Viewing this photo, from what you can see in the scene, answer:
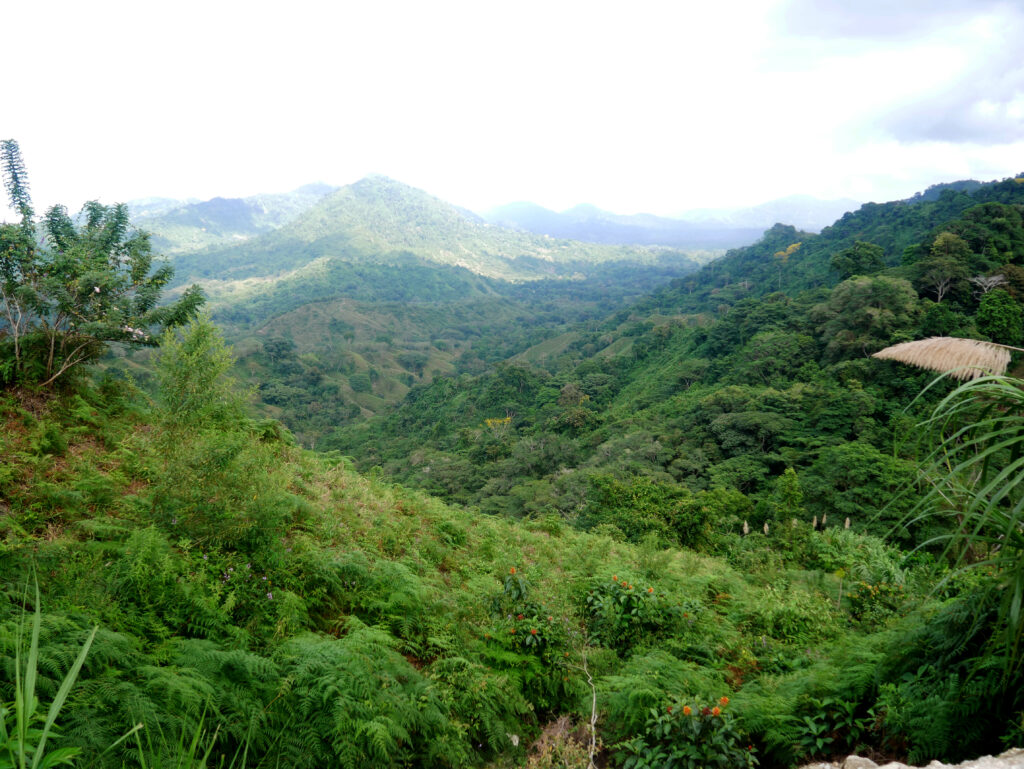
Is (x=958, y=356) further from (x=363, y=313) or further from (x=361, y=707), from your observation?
(x=363, y=313)

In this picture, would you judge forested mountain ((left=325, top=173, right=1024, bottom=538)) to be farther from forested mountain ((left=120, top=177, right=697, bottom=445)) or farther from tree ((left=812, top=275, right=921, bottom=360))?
forested mountain ((left=120, top=177, right=697, bottom=445))

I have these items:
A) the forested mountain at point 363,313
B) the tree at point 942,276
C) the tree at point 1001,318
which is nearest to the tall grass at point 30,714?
the tree at point 1001,318

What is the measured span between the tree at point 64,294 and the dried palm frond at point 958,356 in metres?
8.14

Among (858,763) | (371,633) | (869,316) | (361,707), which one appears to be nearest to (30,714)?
(361,707)

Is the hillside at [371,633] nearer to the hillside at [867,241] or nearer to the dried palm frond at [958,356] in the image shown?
the dried palm frond at [958,356]

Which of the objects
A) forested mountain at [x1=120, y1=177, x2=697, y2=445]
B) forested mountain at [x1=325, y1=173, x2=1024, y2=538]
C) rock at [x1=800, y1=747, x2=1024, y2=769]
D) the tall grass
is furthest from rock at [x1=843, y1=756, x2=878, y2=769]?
forested mountain at [x1=120, y1=177, x2=697, y2=445]

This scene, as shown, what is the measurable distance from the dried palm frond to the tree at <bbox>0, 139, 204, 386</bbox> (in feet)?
26.7

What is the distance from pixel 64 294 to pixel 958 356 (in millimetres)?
9573

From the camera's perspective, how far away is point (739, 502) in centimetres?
1755

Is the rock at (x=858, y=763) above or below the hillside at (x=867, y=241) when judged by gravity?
below

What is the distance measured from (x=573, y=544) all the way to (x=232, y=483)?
629cm

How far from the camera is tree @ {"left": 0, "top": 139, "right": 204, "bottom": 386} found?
6.62 metres

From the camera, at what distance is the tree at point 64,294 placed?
6617 millimetres

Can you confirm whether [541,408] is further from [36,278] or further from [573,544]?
[36,278]
